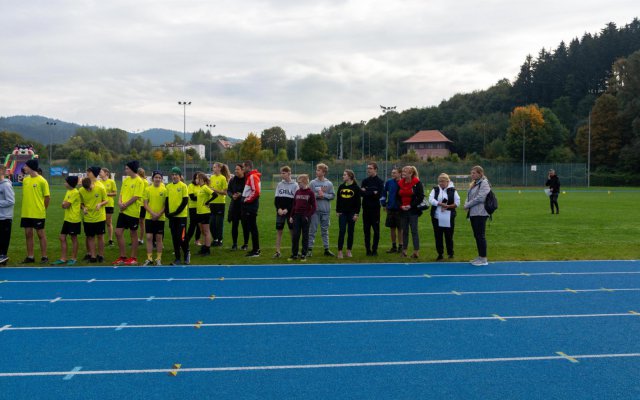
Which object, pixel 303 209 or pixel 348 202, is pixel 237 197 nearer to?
pixel 303 209

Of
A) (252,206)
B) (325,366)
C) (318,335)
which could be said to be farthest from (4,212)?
(325,366)

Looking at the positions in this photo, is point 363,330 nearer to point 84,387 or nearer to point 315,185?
point 84,387

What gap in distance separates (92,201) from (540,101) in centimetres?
11910

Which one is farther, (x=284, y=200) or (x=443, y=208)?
(x=284, y=200)

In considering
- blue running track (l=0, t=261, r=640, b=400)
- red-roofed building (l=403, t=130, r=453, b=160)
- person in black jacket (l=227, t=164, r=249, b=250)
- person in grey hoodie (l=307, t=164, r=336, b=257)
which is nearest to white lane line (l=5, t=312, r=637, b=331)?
blue running track (l=0, t=261, r=640, b=400)

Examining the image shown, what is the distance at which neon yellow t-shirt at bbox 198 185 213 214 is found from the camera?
11805 millimetres

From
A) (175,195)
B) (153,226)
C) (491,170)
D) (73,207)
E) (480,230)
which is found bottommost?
(480,230)

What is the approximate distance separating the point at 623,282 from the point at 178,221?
305 inches

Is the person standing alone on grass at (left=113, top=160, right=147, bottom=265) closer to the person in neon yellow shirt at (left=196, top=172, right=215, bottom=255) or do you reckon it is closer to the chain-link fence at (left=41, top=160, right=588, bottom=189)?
the person in neon yellow shirt at (left=196, top=172, right=215, bottom=255)

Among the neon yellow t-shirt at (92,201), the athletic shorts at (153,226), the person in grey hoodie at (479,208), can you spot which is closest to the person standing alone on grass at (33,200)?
the neon yellow t-shirt at (92,201)

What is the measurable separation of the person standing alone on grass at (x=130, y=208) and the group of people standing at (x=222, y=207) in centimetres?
2

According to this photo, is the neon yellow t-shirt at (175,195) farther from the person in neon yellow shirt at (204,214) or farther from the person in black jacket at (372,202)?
the person in black jacket at (372,202)

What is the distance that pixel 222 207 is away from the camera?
42.4 ft

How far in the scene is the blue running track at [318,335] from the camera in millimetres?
4699
